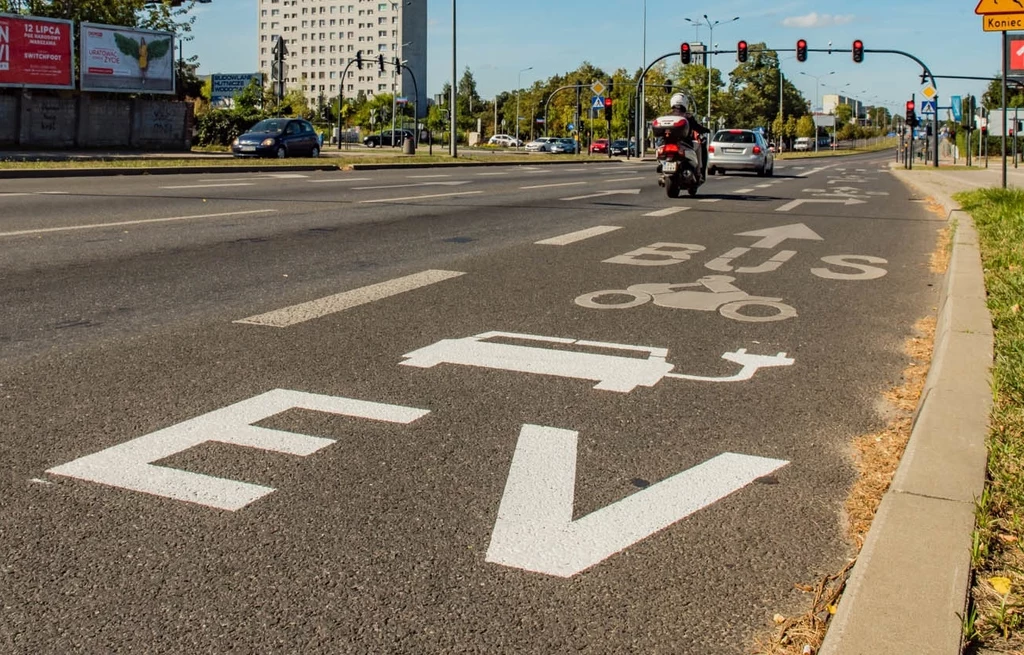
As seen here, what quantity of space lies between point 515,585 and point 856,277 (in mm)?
6518

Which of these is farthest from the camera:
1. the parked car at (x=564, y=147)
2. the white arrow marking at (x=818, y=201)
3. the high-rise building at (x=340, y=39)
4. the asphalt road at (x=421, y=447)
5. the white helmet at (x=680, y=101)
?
the high-rise building at (x=340, y=39)

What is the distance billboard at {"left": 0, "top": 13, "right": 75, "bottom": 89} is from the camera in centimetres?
4088

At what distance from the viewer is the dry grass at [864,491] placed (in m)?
2.34

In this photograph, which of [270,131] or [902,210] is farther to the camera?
[270,131]

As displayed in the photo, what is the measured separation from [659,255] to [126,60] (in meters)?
41.2

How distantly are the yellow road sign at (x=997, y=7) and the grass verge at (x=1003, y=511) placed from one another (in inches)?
328

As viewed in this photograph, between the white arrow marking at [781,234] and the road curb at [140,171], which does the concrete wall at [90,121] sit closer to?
the road curb at [140,171]

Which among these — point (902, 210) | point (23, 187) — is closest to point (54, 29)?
point (23, 187)

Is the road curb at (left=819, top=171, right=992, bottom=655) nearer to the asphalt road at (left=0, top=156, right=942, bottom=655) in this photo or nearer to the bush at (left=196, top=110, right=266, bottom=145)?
the asphalt road at (left=0, top=156, right=942, bottom=655)

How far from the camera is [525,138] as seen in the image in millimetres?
154375

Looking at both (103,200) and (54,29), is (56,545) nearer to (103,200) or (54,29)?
(103,200)

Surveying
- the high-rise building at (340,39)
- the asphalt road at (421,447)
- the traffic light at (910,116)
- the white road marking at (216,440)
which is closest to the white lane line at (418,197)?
the asphalt road at (421,447)

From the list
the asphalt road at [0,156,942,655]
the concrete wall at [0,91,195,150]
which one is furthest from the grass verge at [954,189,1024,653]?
the concrete wall at [0,91,195,150]

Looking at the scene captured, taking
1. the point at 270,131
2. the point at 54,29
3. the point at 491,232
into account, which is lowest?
the point at 491,232
